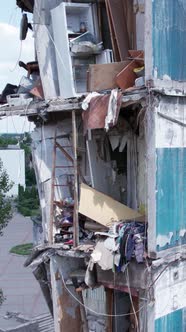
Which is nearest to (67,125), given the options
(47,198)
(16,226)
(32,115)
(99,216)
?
(32,115)

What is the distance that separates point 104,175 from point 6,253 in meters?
23.7

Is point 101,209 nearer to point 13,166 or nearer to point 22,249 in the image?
point 22,249

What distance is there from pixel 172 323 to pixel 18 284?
56.4 ft

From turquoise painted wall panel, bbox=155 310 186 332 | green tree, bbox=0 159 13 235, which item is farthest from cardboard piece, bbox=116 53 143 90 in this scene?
green tree, bbox=0 159 13 235

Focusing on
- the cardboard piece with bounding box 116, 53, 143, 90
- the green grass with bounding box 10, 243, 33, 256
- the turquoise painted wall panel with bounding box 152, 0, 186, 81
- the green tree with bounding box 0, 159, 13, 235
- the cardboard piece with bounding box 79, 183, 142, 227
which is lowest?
the green grass with bounding box 10, 243, 33, 256

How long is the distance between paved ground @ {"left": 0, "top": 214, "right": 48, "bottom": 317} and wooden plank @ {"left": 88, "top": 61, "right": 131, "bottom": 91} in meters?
13.3

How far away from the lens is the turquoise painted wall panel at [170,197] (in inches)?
310

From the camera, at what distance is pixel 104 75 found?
8.72 m

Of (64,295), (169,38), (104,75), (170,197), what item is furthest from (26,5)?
(64,295)

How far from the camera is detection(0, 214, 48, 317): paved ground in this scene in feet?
68.7

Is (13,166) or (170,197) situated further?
(13,166)

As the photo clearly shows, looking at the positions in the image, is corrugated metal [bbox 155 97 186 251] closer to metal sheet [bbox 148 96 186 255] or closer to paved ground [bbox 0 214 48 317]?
metal sheet [bbox 148 96 186 255]

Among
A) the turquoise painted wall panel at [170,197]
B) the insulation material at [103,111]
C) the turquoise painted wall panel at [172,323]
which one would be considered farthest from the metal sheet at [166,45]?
the turquoise painted wall panel at [172,323]

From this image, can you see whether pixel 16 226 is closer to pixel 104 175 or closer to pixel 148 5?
pixel 104 175
